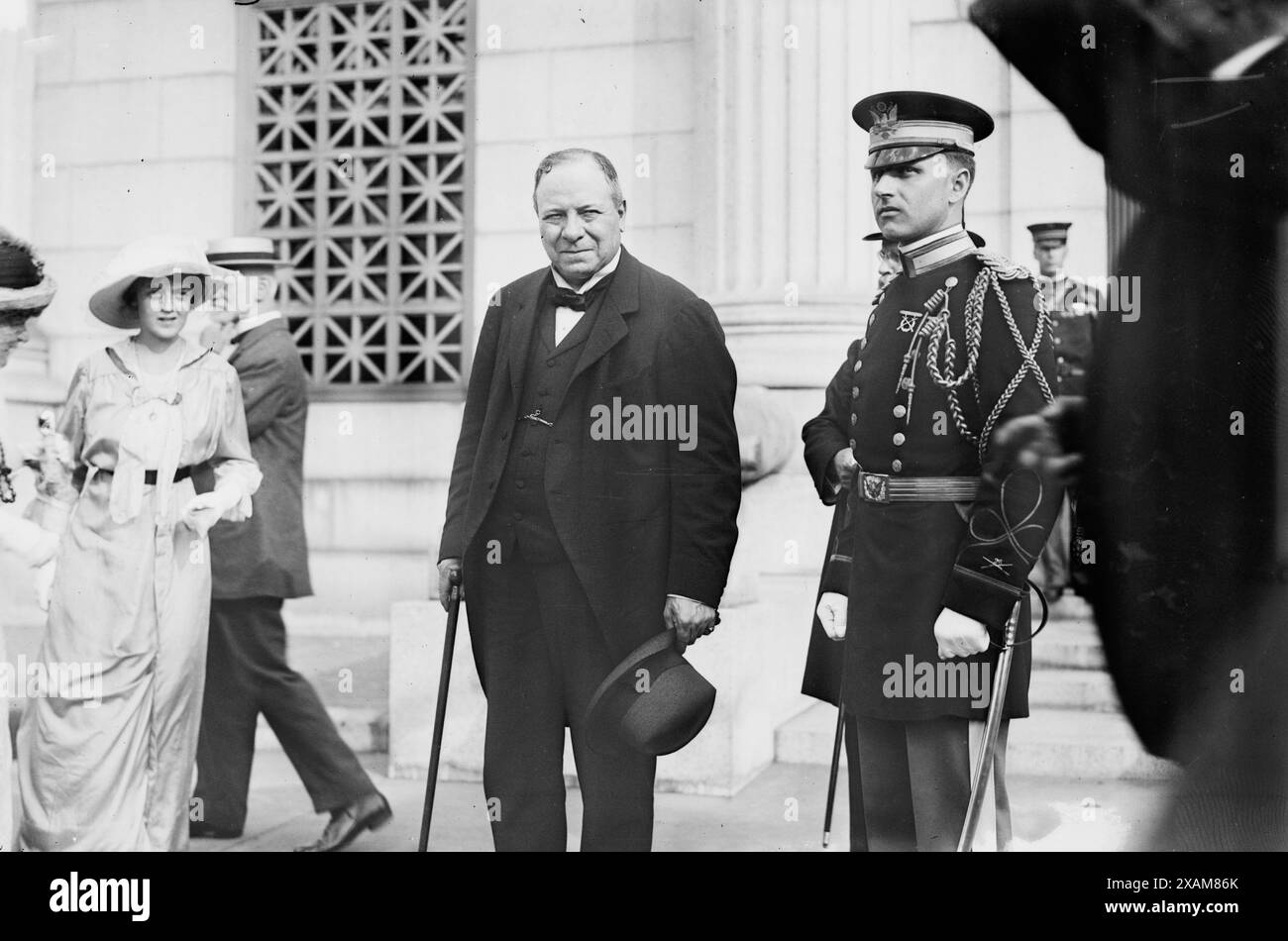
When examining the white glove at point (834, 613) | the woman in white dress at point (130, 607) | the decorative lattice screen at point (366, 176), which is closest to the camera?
the white glove at point (834, 613)

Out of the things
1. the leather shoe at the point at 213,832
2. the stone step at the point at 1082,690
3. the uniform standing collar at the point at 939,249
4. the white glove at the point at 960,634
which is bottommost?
the leather shoe at the point at 213,832

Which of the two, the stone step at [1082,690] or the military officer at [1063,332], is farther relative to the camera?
the stone step at [1082,690]

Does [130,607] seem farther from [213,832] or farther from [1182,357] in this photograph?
[1182,357]

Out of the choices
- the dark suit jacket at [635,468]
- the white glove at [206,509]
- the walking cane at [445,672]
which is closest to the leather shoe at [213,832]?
the walking cane at [445,672]

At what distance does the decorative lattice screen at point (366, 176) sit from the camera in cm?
461

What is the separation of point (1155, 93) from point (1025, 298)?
0.86 metres

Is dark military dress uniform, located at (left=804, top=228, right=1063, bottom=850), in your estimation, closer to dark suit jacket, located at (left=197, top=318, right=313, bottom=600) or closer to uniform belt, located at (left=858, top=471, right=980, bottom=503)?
uniform belt, located at (left=858, top=471, right=980, bottom=503)

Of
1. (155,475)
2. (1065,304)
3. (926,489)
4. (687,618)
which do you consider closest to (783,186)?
(1065,304)

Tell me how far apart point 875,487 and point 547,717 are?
3.29ft

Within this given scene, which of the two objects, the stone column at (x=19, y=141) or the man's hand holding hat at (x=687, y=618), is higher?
the stone column at (x=19, y=141)

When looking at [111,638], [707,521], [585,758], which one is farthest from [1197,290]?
[111,638]

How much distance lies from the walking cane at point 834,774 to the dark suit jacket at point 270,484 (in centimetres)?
157

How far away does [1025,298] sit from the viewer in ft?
→ 11.1

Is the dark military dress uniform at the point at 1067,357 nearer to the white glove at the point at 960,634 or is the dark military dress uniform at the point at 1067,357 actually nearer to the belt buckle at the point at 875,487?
the white glove at the point at 960,634
